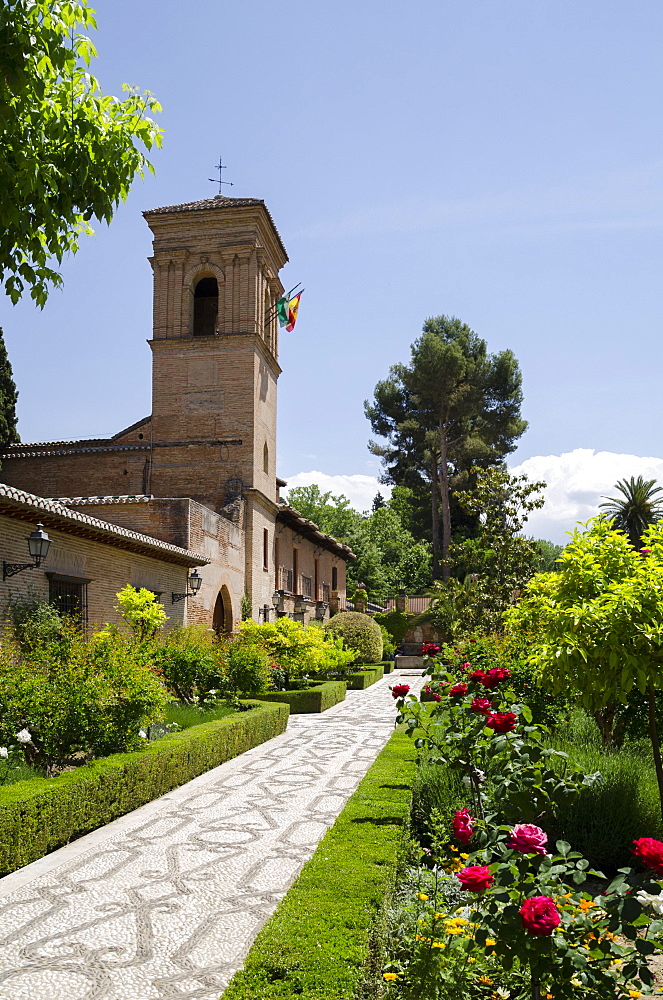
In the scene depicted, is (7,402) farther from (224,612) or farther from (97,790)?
(97,790)

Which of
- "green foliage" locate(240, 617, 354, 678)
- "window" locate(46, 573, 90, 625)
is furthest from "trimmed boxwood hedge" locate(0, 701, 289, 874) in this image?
"green foliage" locate(240, 617, 354, 678)

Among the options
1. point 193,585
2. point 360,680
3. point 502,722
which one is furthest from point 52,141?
point 360,680

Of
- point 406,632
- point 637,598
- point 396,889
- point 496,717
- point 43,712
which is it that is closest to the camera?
point 496,717

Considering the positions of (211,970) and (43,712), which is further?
(43,712)

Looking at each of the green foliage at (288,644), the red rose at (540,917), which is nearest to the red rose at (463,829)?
the red rose at (540,917)

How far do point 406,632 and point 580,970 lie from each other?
127 feet

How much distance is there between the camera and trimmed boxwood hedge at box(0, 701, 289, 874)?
549 cm

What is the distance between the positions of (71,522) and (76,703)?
14.8ft

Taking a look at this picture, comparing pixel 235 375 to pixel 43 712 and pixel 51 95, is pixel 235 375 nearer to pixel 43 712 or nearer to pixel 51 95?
pixel 43 712

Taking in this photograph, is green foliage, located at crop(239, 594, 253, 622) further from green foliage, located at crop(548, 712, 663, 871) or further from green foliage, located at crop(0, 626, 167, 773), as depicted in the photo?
green foliage, located at crop(548, 712, 663, 871)

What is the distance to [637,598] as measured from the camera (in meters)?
5.04

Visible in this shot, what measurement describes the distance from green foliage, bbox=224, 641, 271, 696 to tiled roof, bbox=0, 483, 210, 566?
2.48 meters

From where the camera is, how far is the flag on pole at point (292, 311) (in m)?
26.2

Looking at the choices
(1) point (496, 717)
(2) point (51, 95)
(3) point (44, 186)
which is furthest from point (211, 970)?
(2) point (51, 95)
